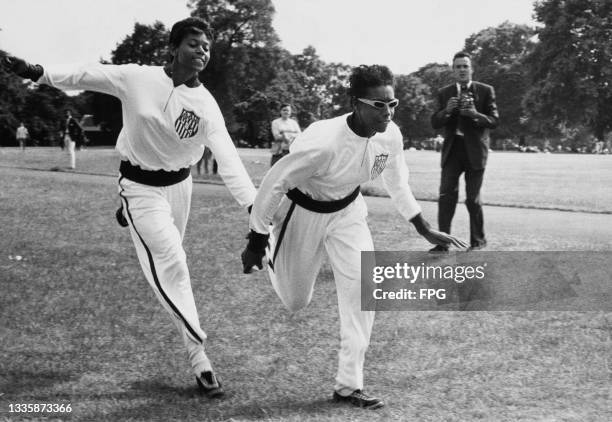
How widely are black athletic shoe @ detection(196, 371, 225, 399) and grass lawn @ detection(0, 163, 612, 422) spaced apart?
62 mm

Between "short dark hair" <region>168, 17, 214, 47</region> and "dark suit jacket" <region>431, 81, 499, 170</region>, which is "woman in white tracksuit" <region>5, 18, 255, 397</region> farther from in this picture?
"dark suit jacket" <region>431, 81, 499, 170</region>

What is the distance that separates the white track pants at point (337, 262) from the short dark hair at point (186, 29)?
1339 mm

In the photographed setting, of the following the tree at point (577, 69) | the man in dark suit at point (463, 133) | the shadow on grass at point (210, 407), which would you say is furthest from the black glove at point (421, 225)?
the tree at point (577, 69)

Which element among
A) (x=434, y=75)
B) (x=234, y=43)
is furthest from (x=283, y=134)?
(x=434, y=75)

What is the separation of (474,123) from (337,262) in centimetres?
461

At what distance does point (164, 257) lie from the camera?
204 inches

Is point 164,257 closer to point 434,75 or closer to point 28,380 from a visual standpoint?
point 28,380

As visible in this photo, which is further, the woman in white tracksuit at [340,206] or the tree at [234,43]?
the tree at [234,43]

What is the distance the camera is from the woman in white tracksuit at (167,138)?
514 cm

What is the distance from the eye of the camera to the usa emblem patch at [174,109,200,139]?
5.17 meters

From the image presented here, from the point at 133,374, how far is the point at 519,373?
2.85 metres

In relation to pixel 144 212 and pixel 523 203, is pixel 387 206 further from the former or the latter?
pixel 144 212
